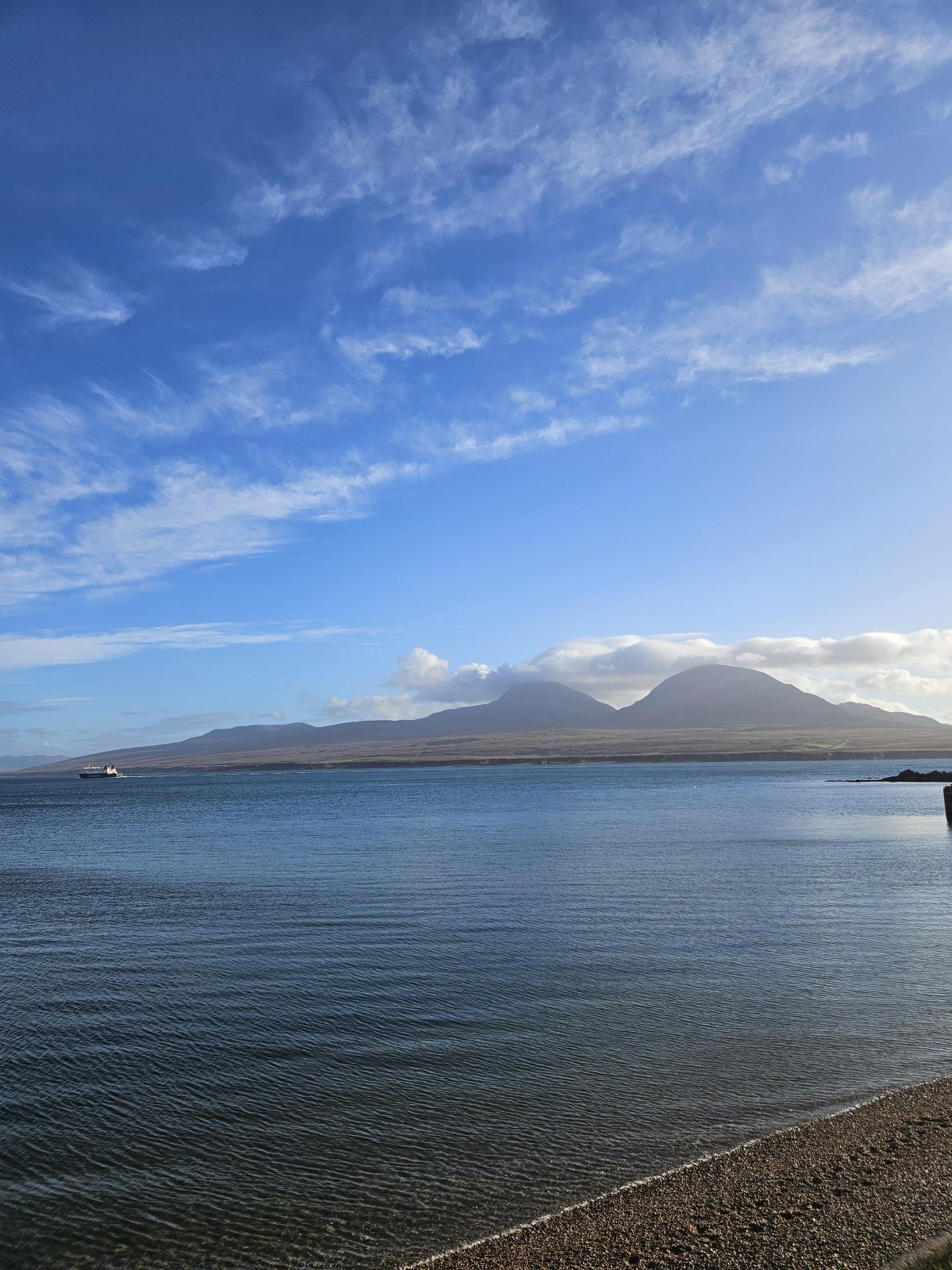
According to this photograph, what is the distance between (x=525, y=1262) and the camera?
25.2 feet

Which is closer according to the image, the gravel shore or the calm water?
the gravel shore

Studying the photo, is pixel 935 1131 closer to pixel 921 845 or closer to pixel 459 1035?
pixel 459 1035

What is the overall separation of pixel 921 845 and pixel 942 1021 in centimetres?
3525

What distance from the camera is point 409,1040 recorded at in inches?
563

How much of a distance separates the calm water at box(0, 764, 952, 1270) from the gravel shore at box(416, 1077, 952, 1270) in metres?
0.55

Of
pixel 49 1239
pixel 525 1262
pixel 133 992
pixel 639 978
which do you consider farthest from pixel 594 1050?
pixel 133 992

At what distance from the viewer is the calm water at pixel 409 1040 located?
30.4 ft

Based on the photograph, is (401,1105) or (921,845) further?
(921,845)

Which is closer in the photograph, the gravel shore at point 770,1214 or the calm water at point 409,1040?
the gravel shore at point 770,1214

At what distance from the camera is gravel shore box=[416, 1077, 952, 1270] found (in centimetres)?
761

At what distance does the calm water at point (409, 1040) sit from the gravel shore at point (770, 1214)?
1.79ft

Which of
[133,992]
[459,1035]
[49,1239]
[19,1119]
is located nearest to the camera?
[49,1239]

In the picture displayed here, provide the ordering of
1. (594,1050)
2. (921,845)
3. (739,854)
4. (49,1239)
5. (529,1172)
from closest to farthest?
1. (49,1239)
2. (529,1172)
3. (594,1050)
4. (739,854)
5. (921,845)

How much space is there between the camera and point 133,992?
17922mm
